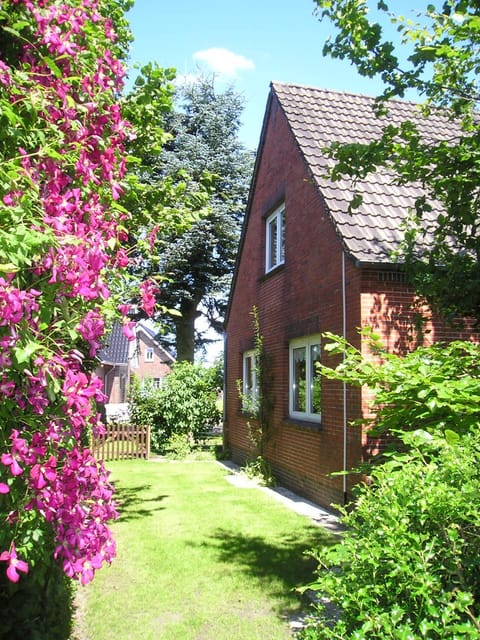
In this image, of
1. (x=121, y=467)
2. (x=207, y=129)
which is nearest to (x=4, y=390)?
(x=121, y=467)

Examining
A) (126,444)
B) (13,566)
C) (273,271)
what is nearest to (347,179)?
(273,271)

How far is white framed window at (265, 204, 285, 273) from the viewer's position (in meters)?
11.6

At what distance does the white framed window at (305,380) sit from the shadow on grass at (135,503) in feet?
9.60

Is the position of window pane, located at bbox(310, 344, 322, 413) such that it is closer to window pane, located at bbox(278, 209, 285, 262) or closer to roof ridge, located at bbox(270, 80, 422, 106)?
window pane, located at bbox(278, 209, 285, 262)

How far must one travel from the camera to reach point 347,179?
9289mm

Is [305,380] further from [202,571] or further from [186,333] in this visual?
[186,333]

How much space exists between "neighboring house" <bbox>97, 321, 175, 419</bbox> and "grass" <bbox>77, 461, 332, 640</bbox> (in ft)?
47.5

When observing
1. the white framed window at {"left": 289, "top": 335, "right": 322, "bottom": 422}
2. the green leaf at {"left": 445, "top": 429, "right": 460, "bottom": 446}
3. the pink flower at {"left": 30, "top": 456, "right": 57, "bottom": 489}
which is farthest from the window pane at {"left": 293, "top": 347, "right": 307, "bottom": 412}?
the pink flower at {"left": 30, "top": 456, "right": 57, "bottom": 489}

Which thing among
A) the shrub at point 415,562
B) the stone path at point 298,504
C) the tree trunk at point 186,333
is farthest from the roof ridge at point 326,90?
the tree trunk at point 186,333

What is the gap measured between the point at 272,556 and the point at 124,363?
34389 millimetres

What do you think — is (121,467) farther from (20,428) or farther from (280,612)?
(20,428)

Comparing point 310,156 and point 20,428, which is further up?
point 310,156

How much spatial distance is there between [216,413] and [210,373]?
4.67ft

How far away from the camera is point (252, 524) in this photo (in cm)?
775
